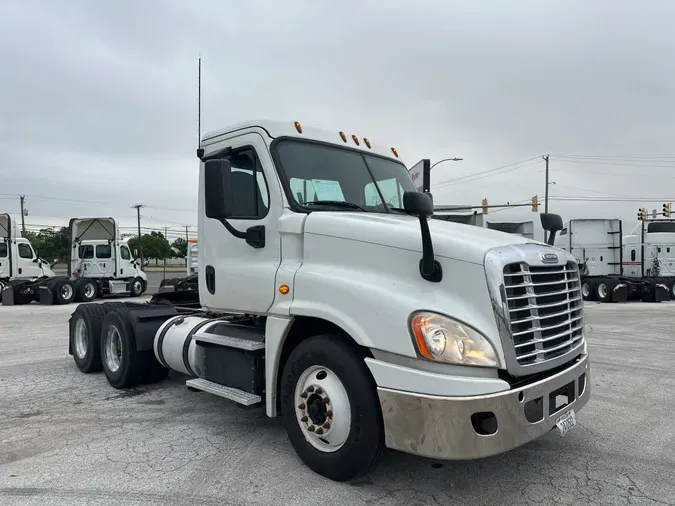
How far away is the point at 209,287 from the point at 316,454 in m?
1.94

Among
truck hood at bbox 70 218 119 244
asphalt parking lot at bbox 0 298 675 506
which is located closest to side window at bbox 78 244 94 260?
truck hood at bbox 70 218 119 244

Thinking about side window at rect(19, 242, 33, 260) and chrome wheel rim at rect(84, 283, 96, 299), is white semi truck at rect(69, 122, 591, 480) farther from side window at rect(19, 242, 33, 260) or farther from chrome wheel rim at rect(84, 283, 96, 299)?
side window at rect(19, 242, 33, 260)

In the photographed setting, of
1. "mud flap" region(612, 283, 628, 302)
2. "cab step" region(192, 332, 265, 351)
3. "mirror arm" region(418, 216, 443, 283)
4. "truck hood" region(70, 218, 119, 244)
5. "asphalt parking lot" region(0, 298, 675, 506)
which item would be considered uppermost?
"truck hood" region(70, 218, 119, 244)

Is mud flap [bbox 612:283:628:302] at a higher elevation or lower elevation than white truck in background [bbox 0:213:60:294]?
lower

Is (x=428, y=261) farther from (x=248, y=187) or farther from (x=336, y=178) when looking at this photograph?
(x=248, y=187)

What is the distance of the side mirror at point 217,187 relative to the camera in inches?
154

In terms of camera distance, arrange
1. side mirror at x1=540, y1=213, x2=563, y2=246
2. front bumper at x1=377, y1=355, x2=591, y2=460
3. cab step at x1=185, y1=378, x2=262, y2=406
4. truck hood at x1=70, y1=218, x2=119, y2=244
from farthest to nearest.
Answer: truck hood at x1=70, y1=218, x2=119, y2=244 → side mirror at x1=540, y1=213, x2=563, y2=246 → cab step at x1=185, y1=378, x2=262, y2=406 → front bumper at x1=377, y1=355, x2=591, y2=460

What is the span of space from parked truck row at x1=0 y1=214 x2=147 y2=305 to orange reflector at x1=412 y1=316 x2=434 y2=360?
20417 mm

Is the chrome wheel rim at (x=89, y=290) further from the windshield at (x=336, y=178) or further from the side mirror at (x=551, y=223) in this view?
the side mirror at (x=551, y=223)

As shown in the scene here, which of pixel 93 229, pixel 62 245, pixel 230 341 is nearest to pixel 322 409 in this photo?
pixel 230 341

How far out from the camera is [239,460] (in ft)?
13.5

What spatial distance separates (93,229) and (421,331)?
893 inches

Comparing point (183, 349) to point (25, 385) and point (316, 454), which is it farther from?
point (25, 385)

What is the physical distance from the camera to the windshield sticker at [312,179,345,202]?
4.34m
